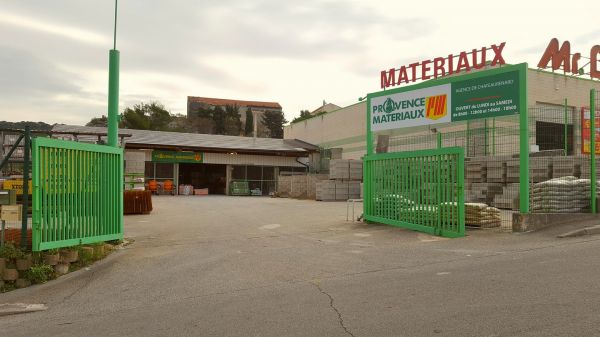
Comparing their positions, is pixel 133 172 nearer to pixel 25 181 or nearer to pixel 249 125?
pixel 25 181

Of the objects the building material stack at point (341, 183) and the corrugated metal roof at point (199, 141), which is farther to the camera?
the corrugated metal roof at point (199, 141)

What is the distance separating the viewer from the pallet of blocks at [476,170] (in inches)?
693

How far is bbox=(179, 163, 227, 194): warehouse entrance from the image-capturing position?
1638 inches

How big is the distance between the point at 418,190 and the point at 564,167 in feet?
21.5

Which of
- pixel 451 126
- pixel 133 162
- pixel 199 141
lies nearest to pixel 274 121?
pixel 199 141

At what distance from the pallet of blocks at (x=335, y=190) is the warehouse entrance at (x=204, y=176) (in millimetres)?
15170

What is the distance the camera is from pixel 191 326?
481 centimetres

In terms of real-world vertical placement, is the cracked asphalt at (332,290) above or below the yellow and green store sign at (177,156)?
below

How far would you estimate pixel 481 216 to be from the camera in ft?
37.7

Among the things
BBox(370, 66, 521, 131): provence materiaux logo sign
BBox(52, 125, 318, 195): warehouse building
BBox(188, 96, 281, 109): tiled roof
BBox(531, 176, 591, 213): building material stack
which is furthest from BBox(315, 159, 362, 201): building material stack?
BBox(188, 96, 281, 109): tiled roof

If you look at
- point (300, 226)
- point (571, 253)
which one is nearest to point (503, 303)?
point (571, 253)

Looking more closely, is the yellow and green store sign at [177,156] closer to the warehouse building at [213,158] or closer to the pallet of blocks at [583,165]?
the warehouse building at [213,158]

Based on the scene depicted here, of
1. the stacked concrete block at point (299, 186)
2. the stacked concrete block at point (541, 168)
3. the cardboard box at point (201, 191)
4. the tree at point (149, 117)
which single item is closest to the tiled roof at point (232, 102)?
the tree at point (149, 117)

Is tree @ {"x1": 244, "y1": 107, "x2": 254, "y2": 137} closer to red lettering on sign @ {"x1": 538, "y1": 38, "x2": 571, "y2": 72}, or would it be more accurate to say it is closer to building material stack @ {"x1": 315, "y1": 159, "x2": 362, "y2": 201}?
building material stack @ {"x1": 315, "y1": 159, "x2": 362, "y2": 201}
